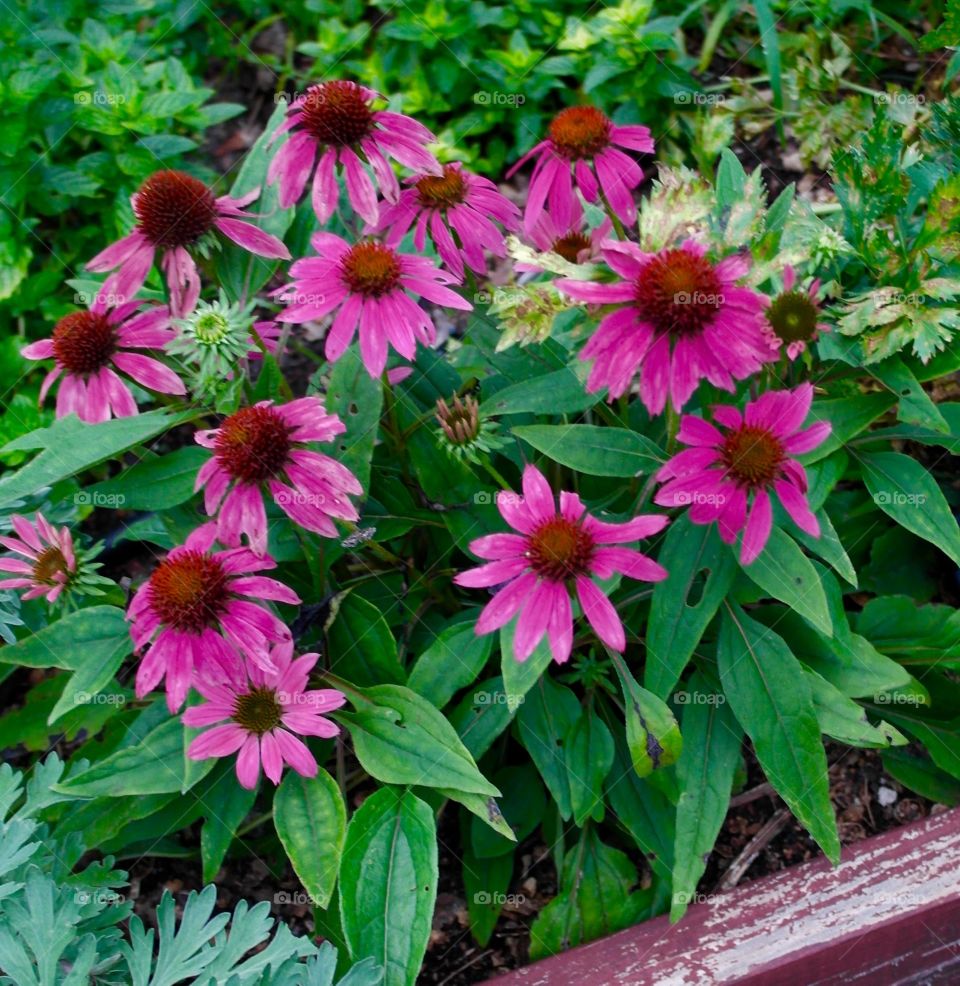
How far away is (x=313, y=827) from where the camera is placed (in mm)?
1274

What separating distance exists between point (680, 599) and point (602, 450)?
0.64 feet

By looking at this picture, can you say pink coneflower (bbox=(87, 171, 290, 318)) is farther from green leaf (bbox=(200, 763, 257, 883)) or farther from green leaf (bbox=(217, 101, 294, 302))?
green leaf (bbox=(200, 763, 257, 883))

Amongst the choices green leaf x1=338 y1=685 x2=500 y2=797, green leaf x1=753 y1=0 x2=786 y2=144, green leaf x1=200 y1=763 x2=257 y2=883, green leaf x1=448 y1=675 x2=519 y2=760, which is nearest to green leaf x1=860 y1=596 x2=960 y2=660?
green leaf x1=448 y1=675 x2=519 y2=760

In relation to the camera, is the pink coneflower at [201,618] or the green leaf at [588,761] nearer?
the pink coneflower at [201,618]

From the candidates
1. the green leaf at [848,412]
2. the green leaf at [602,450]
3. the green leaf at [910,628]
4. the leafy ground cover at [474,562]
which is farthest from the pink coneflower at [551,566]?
the green leaf at [910,628]

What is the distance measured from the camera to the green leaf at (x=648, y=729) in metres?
1.17

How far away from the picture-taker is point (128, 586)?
1336 millimetres

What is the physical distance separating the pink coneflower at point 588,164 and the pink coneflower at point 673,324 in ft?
1.00

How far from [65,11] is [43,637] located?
1.38 metres

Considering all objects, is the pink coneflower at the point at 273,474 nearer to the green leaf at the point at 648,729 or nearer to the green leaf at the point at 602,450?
the green leaf at the point at 602,450

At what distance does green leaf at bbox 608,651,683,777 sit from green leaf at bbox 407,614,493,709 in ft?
0.63

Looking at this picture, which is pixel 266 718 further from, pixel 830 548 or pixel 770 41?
pixel 770 41

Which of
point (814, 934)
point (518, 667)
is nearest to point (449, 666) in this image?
point (518, 667)

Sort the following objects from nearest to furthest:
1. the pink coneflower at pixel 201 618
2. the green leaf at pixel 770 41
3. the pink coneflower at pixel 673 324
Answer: the pink coneflower at pixel 673 324 → the pink coneflower at pixel 201 618 → the green leaf at pixel 770 41
